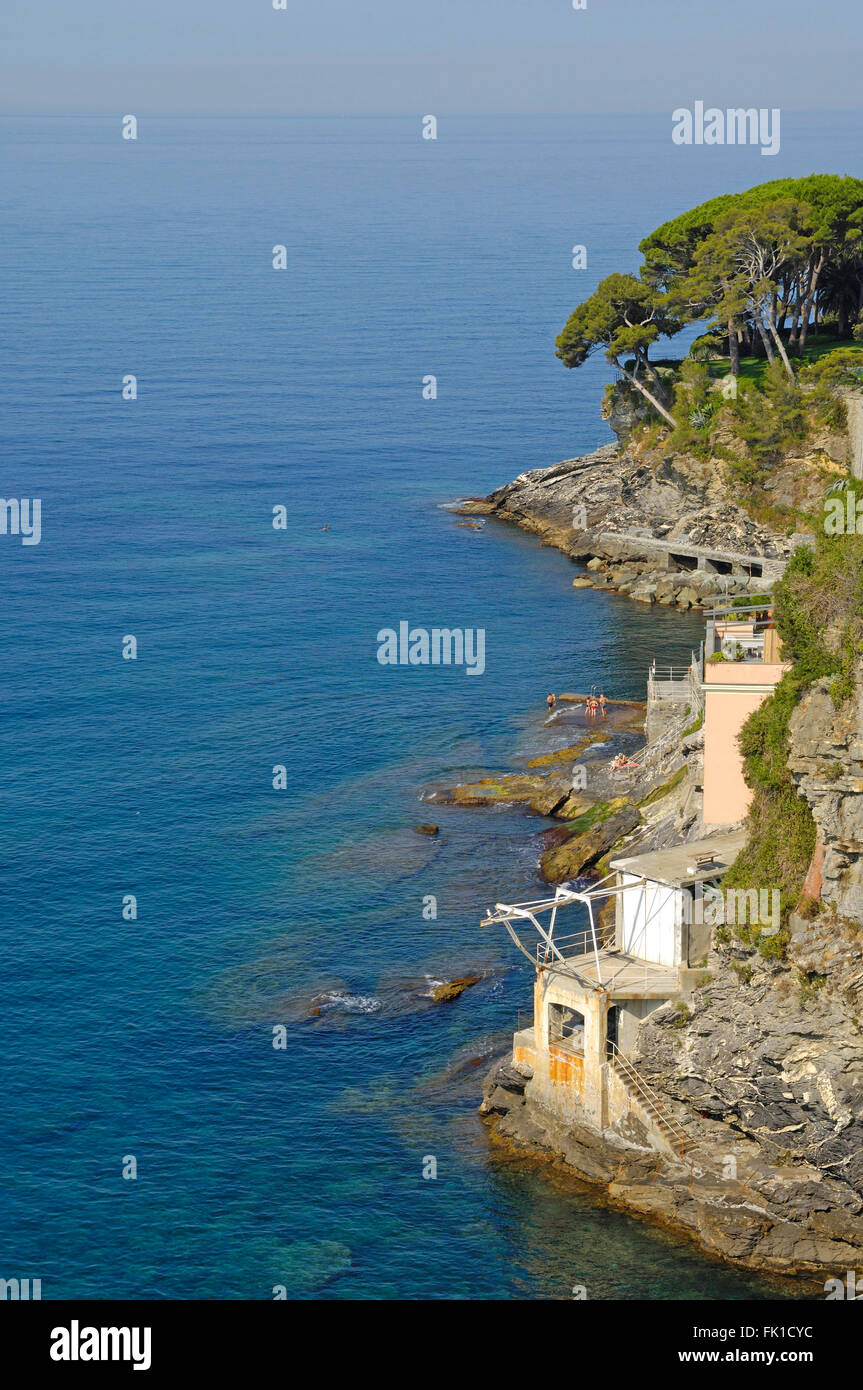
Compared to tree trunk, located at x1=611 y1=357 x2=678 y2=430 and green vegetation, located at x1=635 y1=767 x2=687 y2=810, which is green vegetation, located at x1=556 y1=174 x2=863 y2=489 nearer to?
tree trunk, located at x1=611 y1=357 x2=678 y2=430

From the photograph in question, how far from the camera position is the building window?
176 feet

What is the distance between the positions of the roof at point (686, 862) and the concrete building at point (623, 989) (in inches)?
1.3

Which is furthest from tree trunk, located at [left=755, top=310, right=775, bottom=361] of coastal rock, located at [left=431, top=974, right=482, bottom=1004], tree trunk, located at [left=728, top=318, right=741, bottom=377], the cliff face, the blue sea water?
the cliff face

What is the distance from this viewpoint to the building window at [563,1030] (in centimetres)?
5366

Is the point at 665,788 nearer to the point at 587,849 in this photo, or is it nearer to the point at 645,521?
the point at 587,849

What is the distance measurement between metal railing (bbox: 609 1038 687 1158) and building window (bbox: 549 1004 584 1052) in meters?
1.40

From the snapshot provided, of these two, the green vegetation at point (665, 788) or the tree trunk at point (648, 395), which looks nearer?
the green vegetation at point (665, 788)

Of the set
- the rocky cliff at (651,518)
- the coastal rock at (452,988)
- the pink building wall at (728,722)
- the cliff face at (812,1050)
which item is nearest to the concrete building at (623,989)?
the cliff face at (812,1050)

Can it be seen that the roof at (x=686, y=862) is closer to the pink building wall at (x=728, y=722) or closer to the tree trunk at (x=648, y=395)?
the pink building wall at (x=728, y=722)

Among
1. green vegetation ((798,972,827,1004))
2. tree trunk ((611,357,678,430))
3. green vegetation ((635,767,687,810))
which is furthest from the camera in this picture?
tree trunk ((611,357,678,430))
